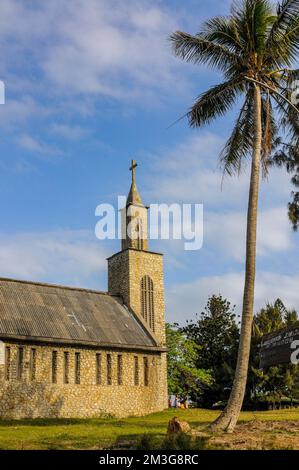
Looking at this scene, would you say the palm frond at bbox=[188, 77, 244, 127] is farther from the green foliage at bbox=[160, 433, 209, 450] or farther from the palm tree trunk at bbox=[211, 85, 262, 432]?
the green foliage at bbox=[160, 433, 209, 450]

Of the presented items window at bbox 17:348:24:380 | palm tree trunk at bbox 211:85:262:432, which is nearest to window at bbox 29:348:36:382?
window at bbox 17:348:24:380

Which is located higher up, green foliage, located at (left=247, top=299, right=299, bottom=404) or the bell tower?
the bell tower

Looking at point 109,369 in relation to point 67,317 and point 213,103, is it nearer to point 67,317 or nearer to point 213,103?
point 67,317

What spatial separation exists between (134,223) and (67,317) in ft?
31.9

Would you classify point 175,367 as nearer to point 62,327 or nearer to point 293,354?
point 62,327

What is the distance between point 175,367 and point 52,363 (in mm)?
14986

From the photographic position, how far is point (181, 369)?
43531 millimetres

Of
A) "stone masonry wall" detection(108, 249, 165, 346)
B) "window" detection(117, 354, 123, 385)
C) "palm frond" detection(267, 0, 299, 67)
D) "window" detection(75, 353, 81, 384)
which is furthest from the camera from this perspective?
"stone masonry wall" detection(108, 249, 165, 346)

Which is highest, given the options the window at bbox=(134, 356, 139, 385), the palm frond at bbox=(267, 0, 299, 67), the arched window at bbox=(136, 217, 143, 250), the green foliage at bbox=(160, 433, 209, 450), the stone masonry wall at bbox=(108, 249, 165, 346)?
the palm frond at bbox=(267, 0, 299, 67)

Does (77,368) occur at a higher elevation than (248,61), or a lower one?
lower

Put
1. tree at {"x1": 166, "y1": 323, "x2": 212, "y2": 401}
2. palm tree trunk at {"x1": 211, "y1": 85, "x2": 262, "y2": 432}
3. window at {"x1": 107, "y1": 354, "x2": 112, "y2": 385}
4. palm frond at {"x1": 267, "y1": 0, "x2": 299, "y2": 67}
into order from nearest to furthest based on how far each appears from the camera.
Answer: palm tree trunk at {"x1": 211, "y1": 85, "x2": 262, "y2": 432} < palm frond at {"x1": 267, "y1": 0, "x2": 299, "y2": 67} < window at {"x1": 107, "y1": 354, "x2": 112, "y2": 385} < tree at {"x1": 166, "y1": 323, "x2": 212, "y2": 401}

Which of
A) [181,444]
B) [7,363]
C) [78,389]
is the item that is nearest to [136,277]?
[78,389]

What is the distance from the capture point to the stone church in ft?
96.0

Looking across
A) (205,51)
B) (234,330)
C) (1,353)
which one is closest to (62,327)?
(1,353)
